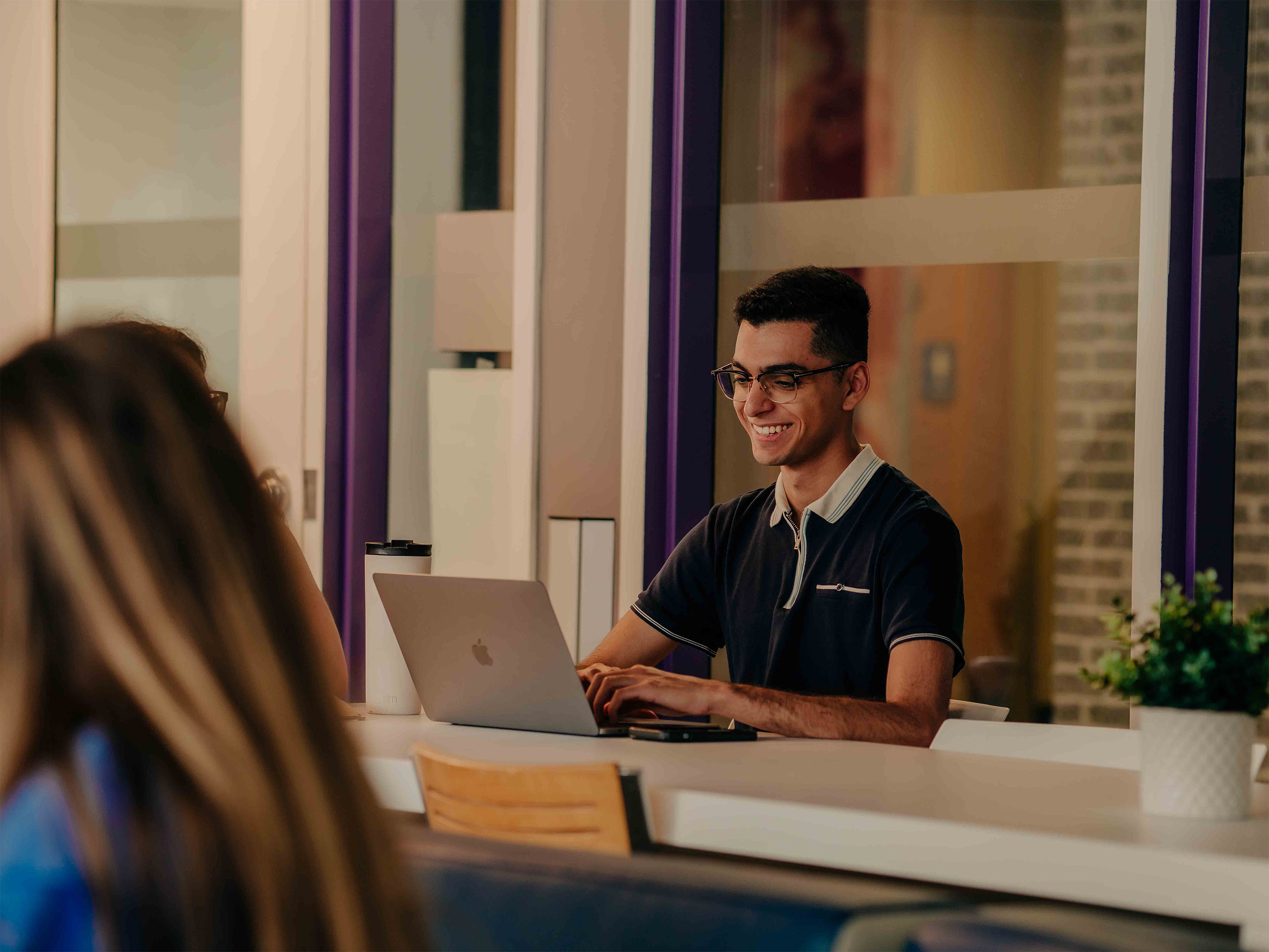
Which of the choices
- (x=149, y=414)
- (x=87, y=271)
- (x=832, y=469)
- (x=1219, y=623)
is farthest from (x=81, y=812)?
(x=87, y=271)

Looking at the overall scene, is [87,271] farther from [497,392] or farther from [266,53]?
[497,392]

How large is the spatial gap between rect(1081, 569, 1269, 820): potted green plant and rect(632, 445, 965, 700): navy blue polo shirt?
907mm

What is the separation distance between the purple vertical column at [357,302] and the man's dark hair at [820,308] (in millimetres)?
1670

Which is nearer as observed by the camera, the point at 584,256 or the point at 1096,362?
the point at 1096,362

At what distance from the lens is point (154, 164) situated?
15.3 ft

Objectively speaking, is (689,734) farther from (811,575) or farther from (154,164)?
(154,164)

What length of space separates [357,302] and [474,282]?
366mm

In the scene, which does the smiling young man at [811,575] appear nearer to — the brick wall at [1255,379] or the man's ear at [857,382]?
the man's ear at [857,382]

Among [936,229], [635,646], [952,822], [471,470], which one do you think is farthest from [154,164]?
[952,822]

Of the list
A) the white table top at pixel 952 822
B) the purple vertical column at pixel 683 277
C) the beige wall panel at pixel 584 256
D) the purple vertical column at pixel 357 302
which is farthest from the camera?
the purple vertical column at pixel 357 302

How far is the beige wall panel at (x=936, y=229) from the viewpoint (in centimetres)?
343

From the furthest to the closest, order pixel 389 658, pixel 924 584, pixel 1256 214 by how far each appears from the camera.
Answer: pixel 1256 214, pixel 924 584, pixel 389 658

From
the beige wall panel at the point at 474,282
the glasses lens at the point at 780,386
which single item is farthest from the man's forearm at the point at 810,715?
the beige wall panel at the point at 474,282

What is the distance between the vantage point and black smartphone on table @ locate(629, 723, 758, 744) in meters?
2.04
